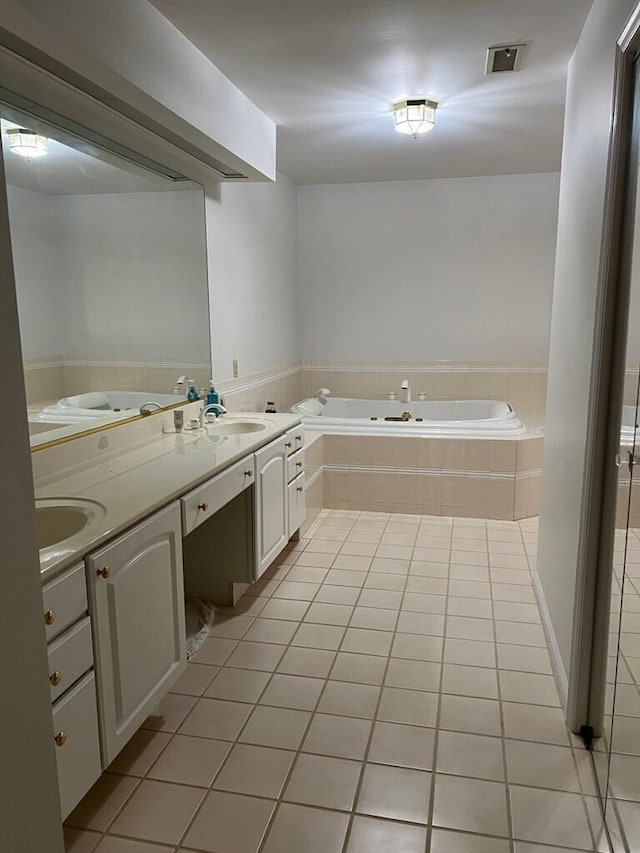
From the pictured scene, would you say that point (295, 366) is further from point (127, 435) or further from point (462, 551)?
point (127, 435)

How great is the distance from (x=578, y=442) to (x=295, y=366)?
12.1ft

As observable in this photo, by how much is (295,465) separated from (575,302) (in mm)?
1778

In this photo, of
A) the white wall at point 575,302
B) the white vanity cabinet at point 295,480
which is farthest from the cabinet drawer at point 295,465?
the white wall at point 575,302

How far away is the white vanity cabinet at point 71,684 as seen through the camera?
59.1 inches

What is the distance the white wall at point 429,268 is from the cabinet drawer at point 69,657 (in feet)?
14.0

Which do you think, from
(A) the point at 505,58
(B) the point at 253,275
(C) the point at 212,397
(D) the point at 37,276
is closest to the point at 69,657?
(D) the point at 37,276

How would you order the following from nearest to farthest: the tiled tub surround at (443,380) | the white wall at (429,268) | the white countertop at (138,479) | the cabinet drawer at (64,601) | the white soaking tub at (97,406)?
the cabinet drawer at (64,601)
the white countertop at (138,479)
the white soaking tub at (97,406)
the white wall at (429,268)
the tiled tub surround at (443,380)

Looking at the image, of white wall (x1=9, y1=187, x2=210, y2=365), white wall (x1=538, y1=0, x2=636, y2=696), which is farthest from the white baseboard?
white wall (x1=9, y1=187, x2=210, y2=365)

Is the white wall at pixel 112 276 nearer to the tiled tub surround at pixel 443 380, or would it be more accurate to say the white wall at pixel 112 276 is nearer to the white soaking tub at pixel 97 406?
the white soaking tub at pixel 97 406

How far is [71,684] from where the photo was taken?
1.58 m

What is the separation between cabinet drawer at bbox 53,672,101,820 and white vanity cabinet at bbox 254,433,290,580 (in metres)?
1.35

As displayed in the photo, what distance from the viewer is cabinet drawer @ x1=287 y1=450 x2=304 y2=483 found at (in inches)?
136

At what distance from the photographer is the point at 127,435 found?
2.81m

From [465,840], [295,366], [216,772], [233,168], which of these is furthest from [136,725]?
[295,366]
